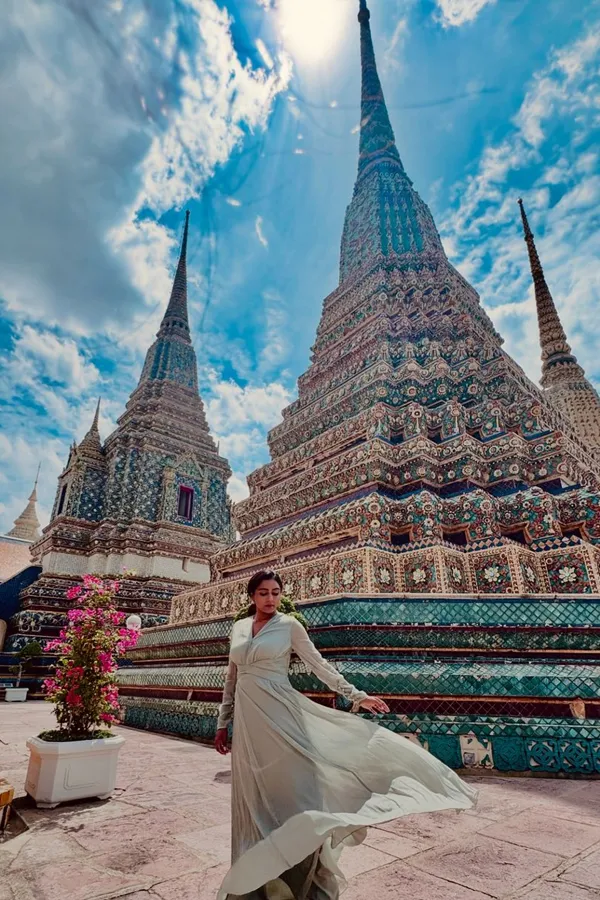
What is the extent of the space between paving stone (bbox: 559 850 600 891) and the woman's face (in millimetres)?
1761

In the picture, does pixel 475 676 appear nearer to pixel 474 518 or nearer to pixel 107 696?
pixel 474 518

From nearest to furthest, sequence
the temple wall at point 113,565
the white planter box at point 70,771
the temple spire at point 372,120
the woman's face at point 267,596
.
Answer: the woman's face at point 267,596
the white planter box at point 70,771
the temple wall at point 113,565
the temple spire at point 372,120

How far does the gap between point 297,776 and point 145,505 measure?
64.4 feet

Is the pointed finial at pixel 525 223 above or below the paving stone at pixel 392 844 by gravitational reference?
above

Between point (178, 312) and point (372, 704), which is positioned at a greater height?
point (178, 312)

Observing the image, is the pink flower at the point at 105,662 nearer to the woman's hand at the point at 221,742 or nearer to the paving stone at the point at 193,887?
the woman's hand at the point at 221,742

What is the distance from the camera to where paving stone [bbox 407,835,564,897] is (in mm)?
2182

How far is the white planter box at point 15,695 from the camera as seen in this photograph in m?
13.7

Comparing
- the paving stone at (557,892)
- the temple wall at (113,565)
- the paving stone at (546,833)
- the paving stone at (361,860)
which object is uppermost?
the temple wall at (113,565)

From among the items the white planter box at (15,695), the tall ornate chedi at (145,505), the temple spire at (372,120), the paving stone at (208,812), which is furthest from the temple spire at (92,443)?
the paving stone at (208,812)

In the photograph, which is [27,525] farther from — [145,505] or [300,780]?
A: [300,780]

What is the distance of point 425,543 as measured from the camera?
265 inches

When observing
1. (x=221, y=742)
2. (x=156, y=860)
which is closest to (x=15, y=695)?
(x=156, y=860)

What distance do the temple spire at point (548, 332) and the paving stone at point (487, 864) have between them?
64.5 ft
